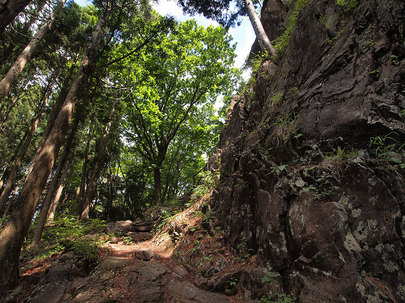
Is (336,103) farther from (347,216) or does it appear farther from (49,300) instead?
(49,300)

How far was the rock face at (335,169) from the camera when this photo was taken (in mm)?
2986

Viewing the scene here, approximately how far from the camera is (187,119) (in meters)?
15.8

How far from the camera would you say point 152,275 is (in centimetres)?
484

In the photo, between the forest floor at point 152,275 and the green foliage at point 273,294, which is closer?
the green foliage at point 273,294

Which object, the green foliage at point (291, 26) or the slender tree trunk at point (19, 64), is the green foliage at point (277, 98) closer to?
the green foliage at point (291, 26)

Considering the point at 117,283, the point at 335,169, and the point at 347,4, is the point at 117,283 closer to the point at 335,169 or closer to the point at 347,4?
the point at 335,169

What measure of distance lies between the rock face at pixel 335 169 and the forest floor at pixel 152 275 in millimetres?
571

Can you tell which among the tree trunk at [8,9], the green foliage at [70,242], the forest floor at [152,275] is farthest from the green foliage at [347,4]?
the green foliage at [70,242]

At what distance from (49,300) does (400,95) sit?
800 cm

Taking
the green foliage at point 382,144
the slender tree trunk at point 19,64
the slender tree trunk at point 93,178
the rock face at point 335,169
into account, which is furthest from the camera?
the slender tree trunk at point 93,178

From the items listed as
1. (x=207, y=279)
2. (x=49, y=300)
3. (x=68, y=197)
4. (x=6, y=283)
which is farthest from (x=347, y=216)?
(x=68, y=197)

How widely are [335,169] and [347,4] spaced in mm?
5319

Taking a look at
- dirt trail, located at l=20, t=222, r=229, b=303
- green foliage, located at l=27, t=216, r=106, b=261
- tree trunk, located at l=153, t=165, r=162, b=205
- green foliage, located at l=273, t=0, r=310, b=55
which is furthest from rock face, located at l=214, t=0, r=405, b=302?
tree trunk, located at l=153, t=165, r=162, b=205

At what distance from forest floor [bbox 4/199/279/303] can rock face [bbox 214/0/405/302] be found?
1.87 feet
